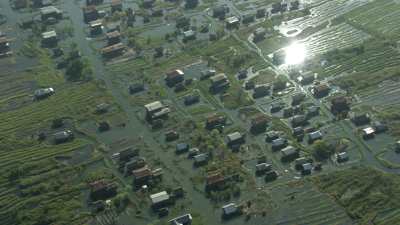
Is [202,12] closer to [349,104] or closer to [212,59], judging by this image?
[212,59]

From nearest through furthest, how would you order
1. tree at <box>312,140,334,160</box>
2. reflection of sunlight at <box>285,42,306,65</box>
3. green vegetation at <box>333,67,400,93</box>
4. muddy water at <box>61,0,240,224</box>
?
muddy water at <box>61,0,240,224</box> < tree at <box>312,140,334,160</box> < green vegetation at <box>333,67,400,93</box> < reflection of sunlight at <box>285,42,306,65</box>

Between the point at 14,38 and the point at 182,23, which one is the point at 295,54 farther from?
the point at 14,38

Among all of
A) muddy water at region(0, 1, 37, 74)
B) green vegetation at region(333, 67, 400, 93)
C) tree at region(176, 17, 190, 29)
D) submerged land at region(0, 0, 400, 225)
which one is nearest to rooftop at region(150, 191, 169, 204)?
submerged land at region(0, 0, 400, 225)

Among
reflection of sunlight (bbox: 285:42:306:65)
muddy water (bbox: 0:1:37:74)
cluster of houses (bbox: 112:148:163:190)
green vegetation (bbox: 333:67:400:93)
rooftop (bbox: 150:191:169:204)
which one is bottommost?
rooftop (bbox: 150:191:169:204)

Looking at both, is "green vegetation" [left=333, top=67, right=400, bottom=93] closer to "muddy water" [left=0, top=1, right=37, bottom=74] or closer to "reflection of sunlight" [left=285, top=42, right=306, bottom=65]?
"reflection of sunlight" [left=285, top=42, right=306, bottom=65]

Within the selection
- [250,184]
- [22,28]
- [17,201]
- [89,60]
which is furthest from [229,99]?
[22,28]

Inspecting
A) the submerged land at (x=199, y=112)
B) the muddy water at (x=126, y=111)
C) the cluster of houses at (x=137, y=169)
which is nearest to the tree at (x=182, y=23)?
the submerged land at (x=199, y=112)
